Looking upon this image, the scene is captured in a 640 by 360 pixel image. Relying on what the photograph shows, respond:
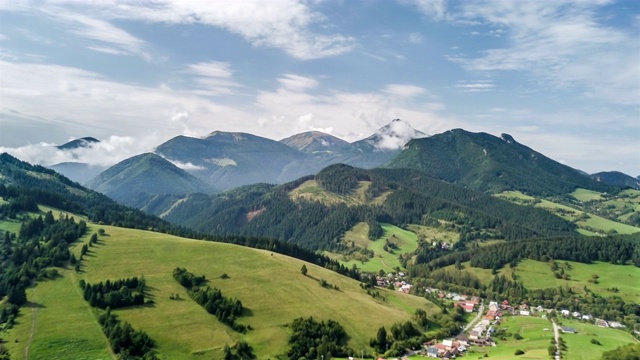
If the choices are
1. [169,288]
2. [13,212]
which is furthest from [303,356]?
[13,212]

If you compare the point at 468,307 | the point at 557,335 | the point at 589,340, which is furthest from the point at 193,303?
the point at 589,340

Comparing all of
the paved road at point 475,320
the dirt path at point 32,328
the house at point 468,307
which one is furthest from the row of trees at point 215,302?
the house at point 468,307

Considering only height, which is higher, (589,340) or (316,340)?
(589,340)

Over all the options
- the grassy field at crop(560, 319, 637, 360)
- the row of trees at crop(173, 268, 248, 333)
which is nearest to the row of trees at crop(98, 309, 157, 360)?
the row of trees at crop(173, 268, 248, 333)

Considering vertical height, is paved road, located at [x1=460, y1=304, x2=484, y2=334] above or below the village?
below

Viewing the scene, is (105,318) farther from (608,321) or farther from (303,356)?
(608,321)

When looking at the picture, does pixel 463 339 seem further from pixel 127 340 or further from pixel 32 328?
pixel 32 328

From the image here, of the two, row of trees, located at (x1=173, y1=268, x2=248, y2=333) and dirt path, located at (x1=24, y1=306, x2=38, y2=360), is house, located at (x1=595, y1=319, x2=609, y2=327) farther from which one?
dirt path, located at (x1=24, y1=306, x2=38, y2=360)
